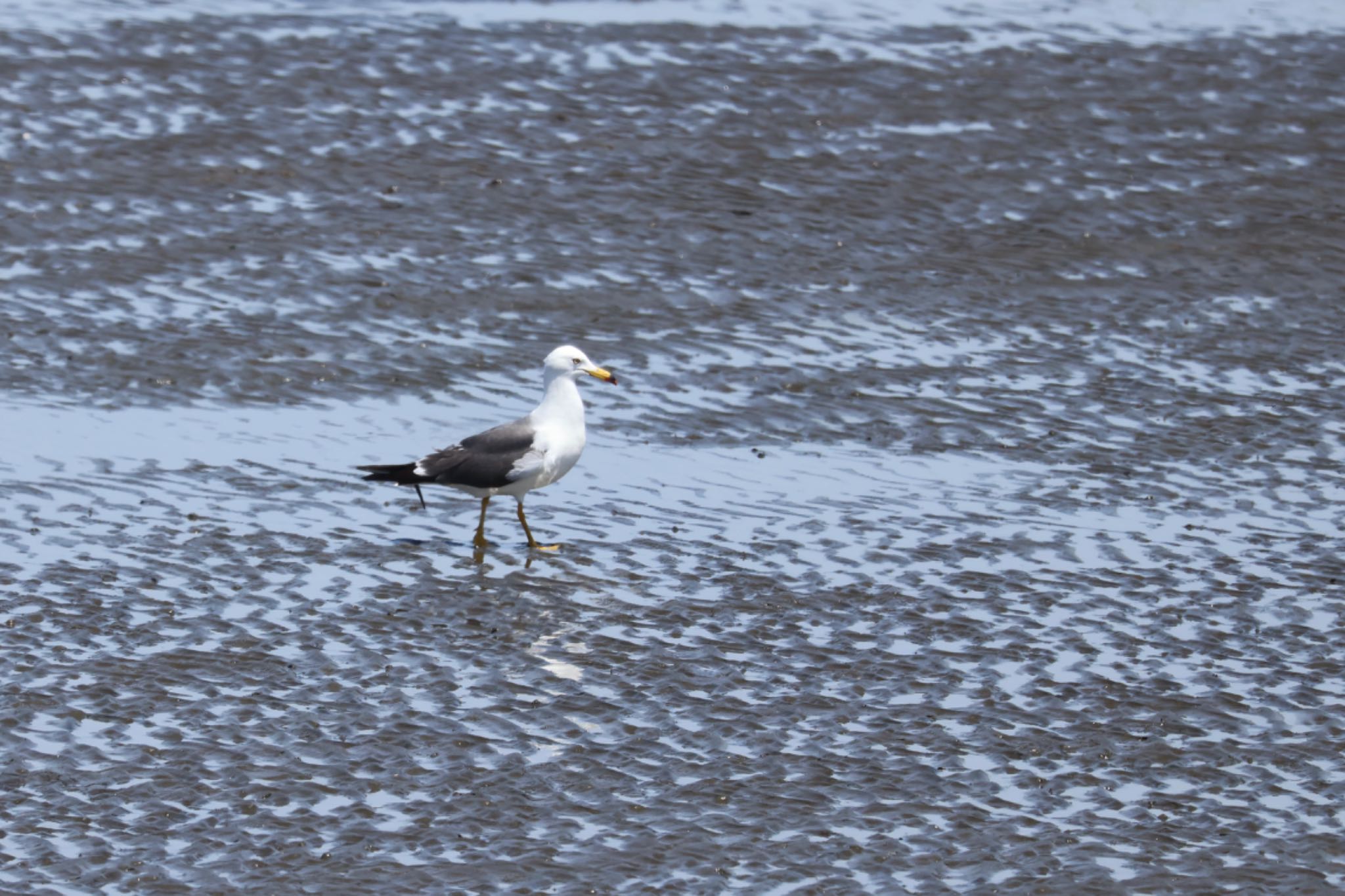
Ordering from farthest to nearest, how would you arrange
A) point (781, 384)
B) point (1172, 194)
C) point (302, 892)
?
point (1172, 194) < point (781, 384) < point (302, 892)

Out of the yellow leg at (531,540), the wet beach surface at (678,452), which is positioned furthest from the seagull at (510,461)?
the wet beach surface at (678,452)

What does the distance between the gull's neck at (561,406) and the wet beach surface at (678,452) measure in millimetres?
650

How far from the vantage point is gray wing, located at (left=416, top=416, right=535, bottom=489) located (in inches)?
491

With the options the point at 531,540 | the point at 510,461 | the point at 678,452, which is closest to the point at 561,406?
the point at 510,461

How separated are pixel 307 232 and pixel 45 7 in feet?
26.9

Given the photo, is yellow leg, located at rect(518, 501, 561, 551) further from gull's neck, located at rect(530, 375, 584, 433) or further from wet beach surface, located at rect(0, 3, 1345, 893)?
gull's neck, located at rect(530, 375, 584, 433)

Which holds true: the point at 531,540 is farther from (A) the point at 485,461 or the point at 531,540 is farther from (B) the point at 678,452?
(B) the point at 678,452

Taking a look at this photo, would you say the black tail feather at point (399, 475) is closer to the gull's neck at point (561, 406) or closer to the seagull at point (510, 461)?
the seagull at point (510, 461)

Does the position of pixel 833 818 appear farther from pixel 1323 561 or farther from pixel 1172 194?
pixel 1172 194

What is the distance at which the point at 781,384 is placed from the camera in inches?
596

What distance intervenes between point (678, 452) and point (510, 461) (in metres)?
1.77

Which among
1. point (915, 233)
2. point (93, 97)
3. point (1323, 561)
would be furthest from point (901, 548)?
point (93, 97)

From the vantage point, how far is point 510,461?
12.5m

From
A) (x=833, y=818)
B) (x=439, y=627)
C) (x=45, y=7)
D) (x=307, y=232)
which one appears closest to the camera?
(x=833, y=818)
